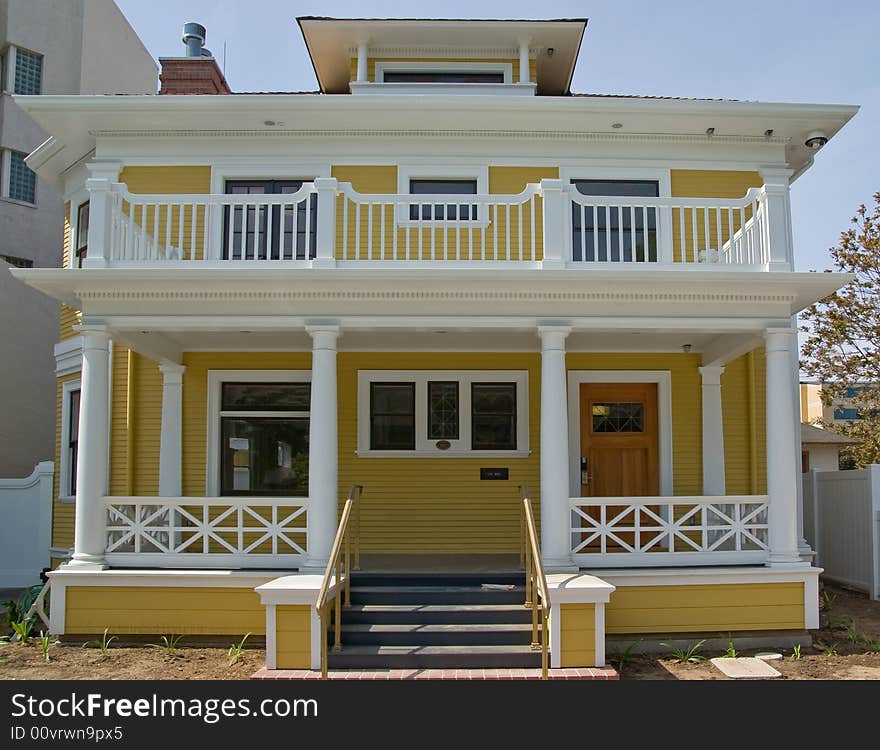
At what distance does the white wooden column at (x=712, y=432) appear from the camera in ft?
35.6

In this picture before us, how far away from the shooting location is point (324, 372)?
8.49 m

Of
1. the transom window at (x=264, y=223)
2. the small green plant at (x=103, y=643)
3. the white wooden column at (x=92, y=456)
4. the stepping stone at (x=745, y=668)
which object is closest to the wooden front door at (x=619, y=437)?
the stepping stone at (x=745, y=668)

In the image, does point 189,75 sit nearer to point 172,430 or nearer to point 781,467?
point 172,430

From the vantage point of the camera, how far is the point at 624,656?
8.02 m

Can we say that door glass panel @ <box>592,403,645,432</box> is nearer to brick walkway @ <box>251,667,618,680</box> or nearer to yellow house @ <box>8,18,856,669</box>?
yellow house @ <box>8,18,856,669</box>

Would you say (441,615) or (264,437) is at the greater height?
(264,437)

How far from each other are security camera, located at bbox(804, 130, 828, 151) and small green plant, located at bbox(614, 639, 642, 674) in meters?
7.50

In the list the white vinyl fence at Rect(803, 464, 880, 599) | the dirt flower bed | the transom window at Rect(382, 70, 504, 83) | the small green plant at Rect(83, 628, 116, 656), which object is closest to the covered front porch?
the white vinyl fence at Rect(803, 464, 880, 599)

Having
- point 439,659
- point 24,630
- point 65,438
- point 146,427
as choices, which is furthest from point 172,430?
point 439,659

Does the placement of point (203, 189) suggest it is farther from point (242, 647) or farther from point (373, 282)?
point (242, 647)

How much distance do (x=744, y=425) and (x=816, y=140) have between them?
13.7 ft

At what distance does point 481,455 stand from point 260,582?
376 centimetres

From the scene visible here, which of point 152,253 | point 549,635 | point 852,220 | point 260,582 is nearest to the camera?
point 549,635

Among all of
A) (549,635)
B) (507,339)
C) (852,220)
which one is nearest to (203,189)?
(507,339)
